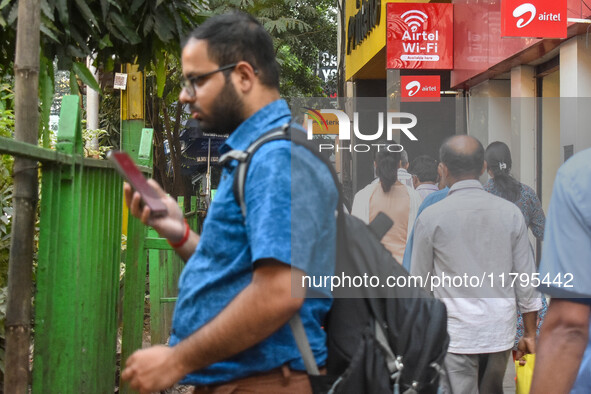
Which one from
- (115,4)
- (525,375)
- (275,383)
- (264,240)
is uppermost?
(115,4)

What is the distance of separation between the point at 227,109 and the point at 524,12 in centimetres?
696

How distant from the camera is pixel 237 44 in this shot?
2.26m

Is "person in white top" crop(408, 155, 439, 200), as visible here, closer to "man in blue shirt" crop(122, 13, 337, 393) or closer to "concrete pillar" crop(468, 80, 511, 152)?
"man in blue shirt" crop(122, 13, 337, 393)

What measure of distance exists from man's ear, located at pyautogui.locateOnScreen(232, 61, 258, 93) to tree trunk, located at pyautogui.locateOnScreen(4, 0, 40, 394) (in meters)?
1.04

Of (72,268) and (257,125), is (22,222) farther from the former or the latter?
(257,125)

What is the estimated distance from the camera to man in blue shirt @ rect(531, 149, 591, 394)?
2.03 m

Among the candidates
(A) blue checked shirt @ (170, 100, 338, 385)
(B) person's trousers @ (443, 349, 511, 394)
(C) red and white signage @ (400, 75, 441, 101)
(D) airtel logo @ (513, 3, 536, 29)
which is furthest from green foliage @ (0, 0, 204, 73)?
(C) red and white signage @ (400, 75, 441, 101)

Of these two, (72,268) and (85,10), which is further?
(85,10)

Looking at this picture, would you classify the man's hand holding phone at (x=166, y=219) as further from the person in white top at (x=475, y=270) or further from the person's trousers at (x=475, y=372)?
the person's trousers at (x=475, y=372)

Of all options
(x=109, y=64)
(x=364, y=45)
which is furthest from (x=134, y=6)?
(x=364, y=45)

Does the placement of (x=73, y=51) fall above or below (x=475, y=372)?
above

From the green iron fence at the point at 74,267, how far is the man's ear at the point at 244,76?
0.81 metres

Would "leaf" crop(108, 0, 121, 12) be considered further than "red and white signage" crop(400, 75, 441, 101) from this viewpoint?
No

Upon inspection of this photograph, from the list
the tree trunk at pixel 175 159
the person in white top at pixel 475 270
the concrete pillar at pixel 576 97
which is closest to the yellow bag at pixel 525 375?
the person in white top at pixel 475 270
